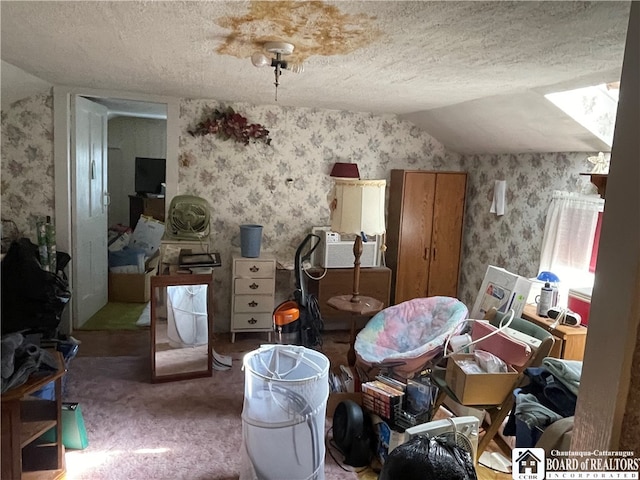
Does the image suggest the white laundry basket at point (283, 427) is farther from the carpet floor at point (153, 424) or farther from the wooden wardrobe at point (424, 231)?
the wooden wardrobe at point (424, 231)

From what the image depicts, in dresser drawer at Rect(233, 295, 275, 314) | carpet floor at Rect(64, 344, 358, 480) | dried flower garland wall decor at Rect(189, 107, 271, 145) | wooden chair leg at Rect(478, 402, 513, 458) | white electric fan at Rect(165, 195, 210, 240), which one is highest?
dried flower garland wall decor at Rect(189, 107, 271, 145)

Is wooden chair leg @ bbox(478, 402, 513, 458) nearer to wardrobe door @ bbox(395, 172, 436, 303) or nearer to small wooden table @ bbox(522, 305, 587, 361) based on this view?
small wooden table @ bbox(522, 305, 587, 361)

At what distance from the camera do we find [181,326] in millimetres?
3439

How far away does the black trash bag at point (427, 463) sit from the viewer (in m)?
1.32

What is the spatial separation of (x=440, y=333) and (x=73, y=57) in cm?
275

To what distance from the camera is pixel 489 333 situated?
2.70m

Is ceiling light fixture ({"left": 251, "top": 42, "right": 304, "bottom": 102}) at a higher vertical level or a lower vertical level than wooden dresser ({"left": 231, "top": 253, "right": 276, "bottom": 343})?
higher

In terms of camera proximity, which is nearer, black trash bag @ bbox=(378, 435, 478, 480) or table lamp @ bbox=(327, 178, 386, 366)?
black trash bag @ bbox=(378, 435, 478, 480)

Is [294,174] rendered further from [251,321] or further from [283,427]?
[283,427]

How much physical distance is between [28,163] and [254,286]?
2.04 meters

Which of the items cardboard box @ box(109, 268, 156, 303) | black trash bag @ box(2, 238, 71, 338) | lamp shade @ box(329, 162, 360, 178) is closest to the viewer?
black trash bag @ box(2, 238, 71, 338)

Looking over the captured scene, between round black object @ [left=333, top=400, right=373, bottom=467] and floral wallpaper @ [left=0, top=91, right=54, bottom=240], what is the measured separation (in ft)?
A: 9.62

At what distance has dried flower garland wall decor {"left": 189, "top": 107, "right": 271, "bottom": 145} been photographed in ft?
13.1

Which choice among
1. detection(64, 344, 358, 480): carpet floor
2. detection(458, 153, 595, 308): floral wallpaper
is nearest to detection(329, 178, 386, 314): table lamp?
detection(64, 344, 358, 480): carpet floor
